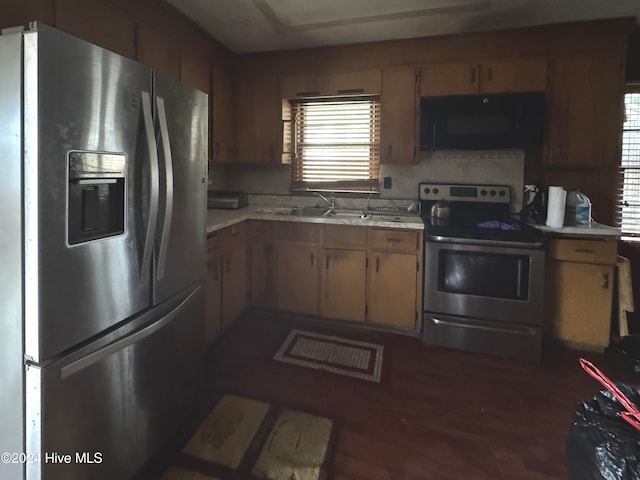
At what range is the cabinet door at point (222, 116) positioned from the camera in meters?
3.11

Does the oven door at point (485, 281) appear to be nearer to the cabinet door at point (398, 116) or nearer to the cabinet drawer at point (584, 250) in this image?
the cabinet drawer at point (584, 250)

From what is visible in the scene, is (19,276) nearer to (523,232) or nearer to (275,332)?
(275,332)

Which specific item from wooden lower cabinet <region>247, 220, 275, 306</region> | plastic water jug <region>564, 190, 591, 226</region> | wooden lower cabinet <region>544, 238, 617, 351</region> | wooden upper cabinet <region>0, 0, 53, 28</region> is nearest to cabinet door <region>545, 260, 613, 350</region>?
wooden lower cabinet <region>544, 238, 617, 351</region>

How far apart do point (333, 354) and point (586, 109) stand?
8.64 feet

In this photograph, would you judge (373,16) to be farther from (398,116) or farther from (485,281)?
(485,281)

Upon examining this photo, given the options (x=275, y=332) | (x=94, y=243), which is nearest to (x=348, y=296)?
(x=275, y=332)

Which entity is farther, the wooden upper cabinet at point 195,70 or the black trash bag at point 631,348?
the wooden upper cabinet at point 195,70

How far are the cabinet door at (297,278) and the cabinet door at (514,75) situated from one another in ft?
6.22

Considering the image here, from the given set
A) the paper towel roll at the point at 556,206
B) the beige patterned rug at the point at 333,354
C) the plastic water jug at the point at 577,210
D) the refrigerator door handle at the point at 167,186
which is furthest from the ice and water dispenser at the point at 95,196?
the plastic water jug at the point at 577,210

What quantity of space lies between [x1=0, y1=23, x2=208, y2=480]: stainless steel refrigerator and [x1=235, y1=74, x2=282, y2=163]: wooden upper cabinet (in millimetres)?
1825

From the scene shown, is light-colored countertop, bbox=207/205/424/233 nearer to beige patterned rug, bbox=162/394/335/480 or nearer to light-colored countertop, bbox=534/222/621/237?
light-colored countertop, bbox=534/222/621/237

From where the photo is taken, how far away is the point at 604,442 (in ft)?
3.35

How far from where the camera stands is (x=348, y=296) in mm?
2986

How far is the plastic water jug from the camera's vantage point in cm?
264
